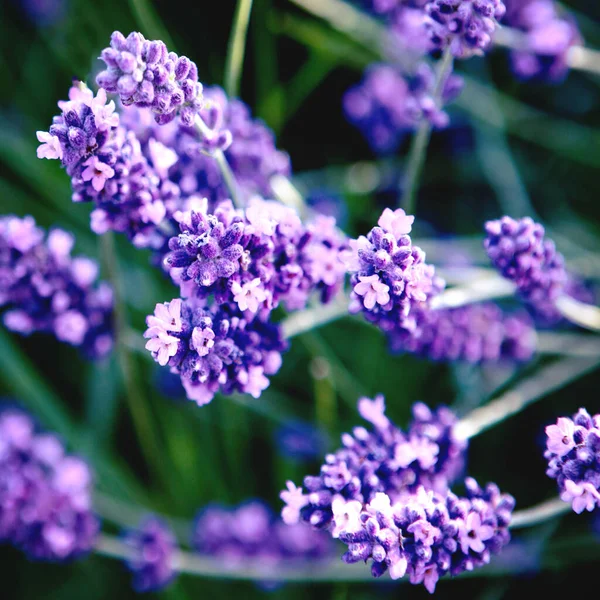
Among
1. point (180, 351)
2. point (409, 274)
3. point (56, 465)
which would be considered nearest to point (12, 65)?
point (56, 465)

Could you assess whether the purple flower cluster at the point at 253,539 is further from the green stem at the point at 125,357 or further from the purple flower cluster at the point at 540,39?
the purple flower cluster at the point at 540,39

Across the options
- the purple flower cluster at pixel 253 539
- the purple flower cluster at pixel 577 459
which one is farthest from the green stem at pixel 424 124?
the purple flower cluster at pixel 253 539

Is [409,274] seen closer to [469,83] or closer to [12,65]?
[469,83]

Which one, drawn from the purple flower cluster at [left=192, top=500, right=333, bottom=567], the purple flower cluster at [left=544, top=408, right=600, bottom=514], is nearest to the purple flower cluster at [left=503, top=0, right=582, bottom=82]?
the purple flower cluster at [left=544, top=408, right=600, bottom=514]

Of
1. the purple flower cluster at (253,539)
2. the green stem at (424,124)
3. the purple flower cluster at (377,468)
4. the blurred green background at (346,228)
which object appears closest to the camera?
the purple flower cluster at (377,468)

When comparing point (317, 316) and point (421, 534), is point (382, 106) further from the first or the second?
point (421, 534)

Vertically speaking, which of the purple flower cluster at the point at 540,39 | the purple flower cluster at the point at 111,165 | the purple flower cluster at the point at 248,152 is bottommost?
the purple flower cluster at the point at 111,165

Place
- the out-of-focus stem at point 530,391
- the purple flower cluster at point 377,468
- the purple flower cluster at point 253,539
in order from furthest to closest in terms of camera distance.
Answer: the purple flower cluster at point 253,539 < the out-of-focus stem at point 530,391 < the purple flower cluster at point 377,468
